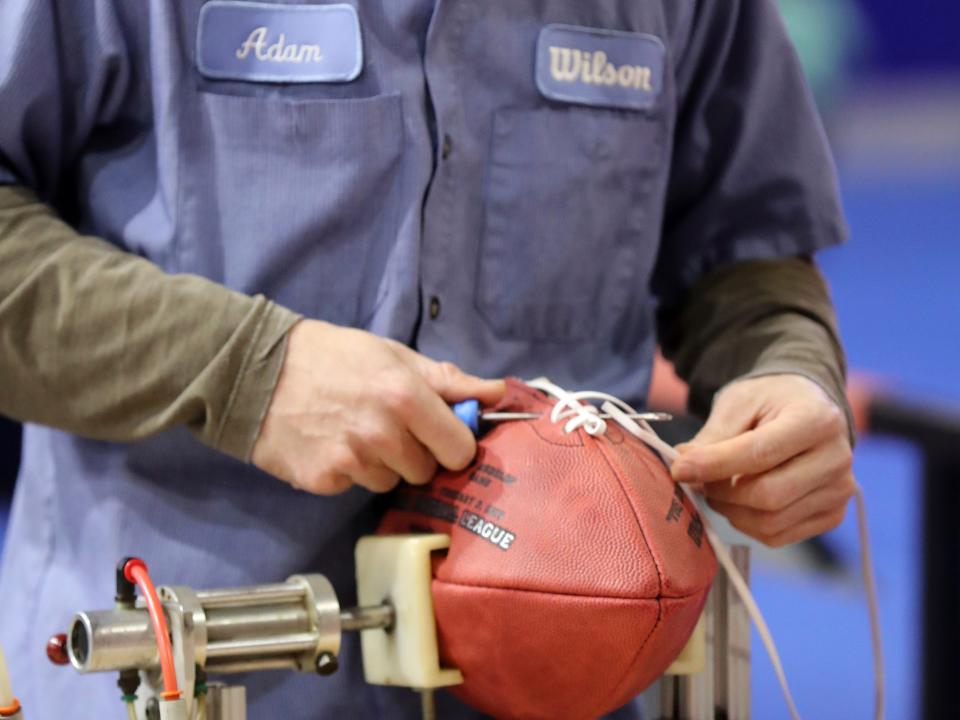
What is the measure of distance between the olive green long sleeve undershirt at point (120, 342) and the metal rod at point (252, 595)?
0.37 ft

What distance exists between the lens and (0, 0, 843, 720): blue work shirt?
111 centimetres

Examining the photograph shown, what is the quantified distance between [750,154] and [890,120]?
553 cm

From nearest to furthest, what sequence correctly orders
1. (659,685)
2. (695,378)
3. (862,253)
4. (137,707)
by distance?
(137,707)
(659,685)
(695,378)
(862,253)

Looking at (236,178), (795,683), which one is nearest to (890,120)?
(795,683)

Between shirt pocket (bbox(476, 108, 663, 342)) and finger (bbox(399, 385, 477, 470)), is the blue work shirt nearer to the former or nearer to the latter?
shirt pocket (bbox(476, 108, 663, 342))

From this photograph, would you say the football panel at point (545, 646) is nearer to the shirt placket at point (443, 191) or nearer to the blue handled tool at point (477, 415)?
the blue handled tool at point (477, 415)

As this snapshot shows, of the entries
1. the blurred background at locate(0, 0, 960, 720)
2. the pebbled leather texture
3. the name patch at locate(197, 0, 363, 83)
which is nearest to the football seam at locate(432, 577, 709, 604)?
the pebbled leather texture

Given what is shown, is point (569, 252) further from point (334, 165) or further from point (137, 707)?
point (137, 707)

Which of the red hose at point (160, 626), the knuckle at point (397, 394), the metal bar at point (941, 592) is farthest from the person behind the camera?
the metal bar at point (941, 592)

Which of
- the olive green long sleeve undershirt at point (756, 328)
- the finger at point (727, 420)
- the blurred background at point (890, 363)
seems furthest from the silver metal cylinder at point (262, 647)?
the blurred background at point (890, 363)

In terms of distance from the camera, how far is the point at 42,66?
41.8 inches

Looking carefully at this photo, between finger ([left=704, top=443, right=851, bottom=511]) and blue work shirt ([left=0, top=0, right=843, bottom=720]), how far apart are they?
Answer: 0.19m

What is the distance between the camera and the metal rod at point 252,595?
0.93m

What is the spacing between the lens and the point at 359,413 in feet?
3.27
